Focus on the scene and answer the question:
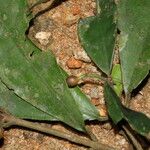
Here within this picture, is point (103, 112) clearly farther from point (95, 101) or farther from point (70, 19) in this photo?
point (70, 19)

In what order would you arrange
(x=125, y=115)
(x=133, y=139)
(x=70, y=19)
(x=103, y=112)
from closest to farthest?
1. (x=125, y=115)
2. (x=133, y=139)
3. (x=103, y=112)
4. (x=70, y=19)

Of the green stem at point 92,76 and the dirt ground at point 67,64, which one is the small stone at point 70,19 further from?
the green stem at point 92,76

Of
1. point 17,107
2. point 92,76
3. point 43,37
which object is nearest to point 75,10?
point 43,37

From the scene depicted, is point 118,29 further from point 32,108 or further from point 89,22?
point 32,108

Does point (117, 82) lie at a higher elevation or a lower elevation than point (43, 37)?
lower

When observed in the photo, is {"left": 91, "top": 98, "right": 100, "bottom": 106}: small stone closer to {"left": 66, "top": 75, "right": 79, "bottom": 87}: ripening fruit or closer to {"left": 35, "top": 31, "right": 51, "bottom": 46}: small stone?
{"left": 66, "top": 75, "right": 79, "bottom": 87}: ripening fruit

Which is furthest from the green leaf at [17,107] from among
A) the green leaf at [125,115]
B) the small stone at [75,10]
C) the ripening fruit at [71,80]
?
the small stone at [75,10]

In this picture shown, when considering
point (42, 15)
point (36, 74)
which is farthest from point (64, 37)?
point (36, 74)
